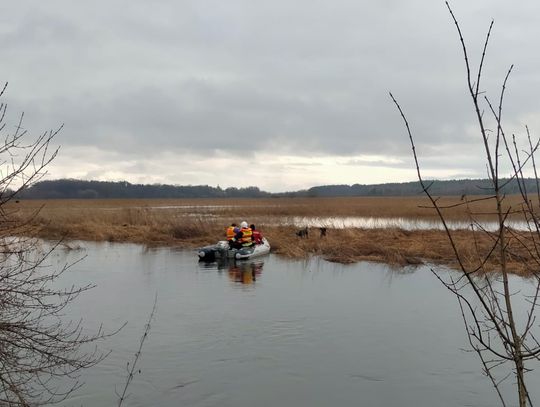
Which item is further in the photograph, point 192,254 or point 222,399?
point 192,254

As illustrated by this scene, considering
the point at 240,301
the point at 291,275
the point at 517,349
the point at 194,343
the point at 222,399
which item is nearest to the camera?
the point at 517,349

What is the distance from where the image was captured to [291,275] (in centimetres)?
1614

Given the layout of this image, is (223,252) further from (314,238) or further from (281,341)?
(281,341)

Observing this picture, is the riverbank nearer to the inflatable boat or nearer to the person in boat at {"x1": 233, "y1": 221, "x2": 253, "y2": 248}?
the person in boat at {"x1": 233, "y1": 221, "x2": 253, "y2": 248}

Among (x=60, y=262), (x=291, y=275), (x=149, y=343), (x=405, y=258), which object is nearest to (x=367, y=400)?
(x=149, y=343)

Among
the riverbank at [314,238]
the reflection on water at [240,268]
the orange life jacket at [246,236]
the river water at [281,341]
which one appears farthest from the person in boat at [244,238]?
the river water at [281,341]

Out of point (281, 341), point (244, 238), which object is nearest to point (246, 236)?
point (244, 238)

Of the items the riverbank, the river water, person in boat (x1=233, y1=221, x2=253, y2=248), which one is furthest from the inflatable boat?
the river water

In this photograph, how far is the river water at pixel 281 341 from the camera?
708 centimetres

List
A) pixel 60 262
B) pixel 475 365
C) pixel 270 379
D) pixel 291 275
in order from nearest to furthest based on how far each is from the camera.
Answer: pixel 270 379 → pixel 475 365 → pixel 291 275 → pixel 60 262

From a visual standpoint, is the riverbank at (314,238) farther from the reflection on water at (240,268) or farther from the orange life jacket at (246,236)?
the reflection on water at (240,268)

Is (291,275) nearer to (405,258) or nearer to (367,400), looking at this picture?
(405,258)

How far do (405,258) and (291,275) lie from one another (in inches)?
199

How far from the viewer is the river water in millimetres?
7078
